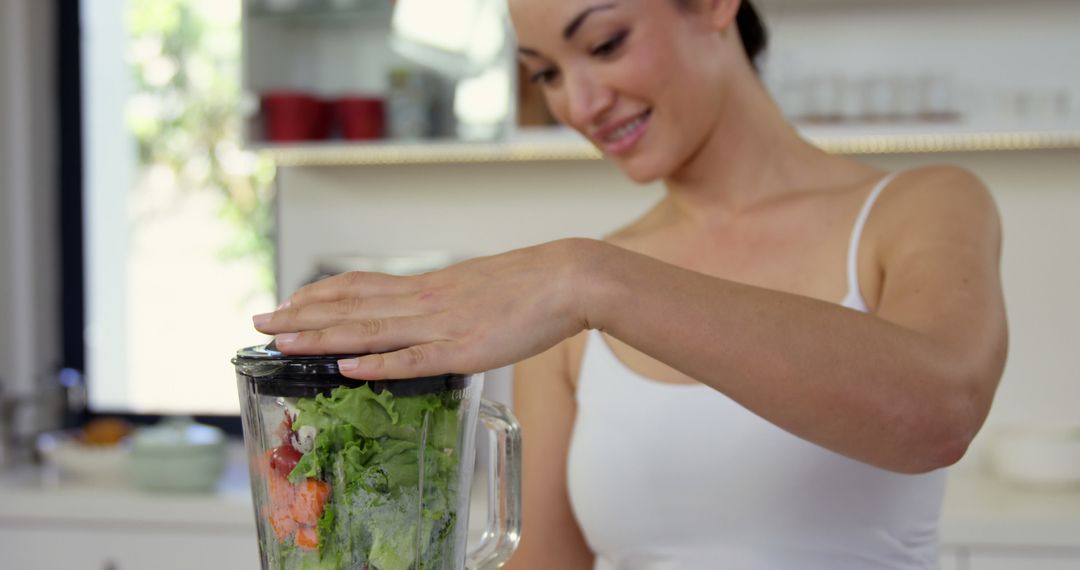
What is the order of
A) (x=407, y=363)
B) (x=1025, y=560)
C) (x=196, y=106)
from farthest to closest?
(x=196, y=106) < (x=1025, y=560) < (x=407, y=363)

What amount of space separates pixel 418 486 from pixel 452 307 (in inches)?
3.8

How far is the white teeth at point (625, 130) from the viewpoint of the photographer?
1.08m

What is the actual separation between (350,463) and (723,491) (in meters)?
0.53

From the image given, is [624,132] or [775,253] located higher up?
[624,132]

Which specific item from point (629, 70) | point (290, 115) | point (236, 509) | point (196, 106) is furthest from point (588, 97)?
point (196, 106)

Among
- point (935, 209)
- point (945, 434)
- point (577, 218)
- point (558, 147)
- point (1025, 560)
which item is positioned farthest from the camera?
point (577, 218)

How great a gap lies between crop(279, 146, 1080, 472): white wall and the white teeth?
1.57 m

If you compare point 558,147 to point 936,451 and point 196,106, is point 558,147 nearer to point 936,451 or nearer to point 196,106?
point 196,106

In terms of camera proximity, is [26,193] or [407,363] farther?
[26,193]

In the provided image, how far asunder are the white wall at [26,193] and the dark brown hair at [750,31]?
2.35 metres

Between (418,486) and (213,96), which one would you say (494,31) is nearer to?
(213,96)

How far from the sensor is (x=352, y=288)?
0.64m

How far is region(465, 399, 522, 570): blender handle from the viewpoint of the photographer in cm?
68

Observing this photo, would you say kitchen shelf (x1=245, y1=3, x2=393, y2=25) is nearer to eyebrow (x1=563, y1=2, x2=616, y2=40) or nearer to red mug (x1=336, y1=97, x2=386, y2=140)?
red mug (x1=336, y1=97, x2=386, y2=140)
